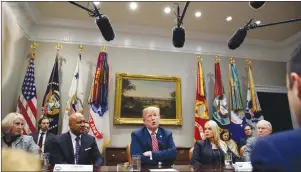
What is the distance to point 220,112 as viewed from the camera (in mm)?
4609

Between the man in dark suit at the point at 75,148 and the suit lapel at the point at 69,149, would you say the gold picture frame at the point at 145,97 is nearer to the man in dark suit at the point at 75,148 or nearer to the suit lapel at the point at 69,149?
the man in dark suit at the point at 75,148

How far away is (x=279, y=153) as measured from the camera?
2.08ft

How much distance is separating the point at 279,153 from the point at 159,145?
6.37ft

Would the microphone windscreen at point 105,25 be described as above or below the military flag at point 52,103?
above

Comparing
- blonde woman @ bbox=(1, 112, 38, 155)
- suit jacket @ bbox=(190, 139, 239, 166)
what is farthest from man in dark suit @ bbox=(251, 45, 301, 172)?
blonde woman @ bbox=(1, 112, 38, 155)

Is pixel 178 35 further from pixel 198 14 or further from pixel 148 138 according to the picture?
pixel 198 14

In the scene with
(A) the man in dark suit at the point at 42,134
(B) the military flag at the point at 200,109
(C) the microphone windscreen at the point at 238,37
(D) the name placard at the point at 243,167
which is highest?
(C) the microphone windscreen at the point at 238,37

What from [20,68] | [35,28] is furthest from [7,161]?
[35,28]

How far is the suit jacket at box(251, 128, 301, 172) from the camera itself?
0.62 meters

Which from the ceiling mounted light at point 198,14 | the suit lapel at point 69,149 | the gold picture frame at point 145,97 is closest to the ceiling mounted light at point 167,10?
the ceiling mounted light at point 198,14

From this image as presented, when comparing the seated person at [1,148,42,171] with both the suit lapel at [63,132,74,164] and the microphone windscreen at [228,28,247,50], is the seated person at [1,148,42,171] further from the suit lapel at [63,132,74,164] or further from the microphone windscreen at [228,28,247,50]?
the microphone windscreen at [228,28,247,50]

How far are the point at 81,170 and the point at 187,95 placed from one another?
11.9ft

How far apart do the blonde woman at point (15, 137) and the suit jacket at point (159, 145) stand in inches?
46.5

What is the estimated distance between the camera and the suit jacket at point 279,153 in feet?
2.05
